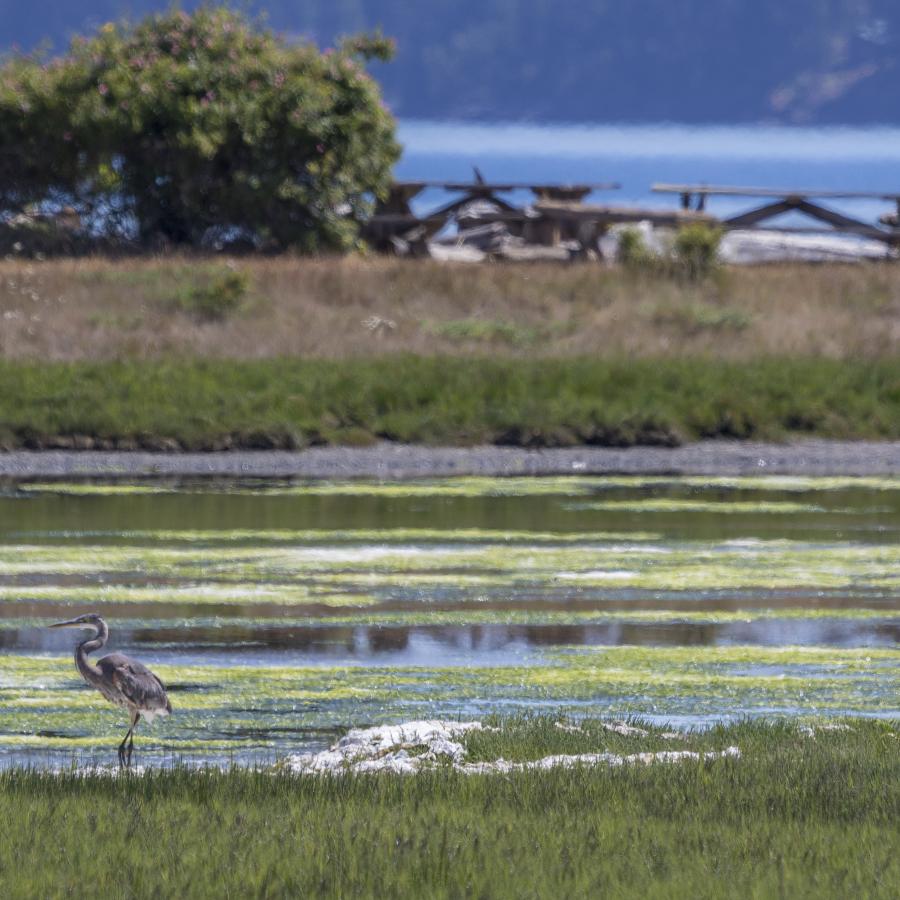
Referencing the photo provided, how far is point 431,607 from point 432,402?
12439mm

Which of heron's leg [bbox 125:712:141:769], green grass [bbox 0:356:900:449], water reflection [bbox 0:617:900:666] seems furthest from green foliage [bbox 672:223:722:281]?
heron's leg [bbox 125:712:141:769]

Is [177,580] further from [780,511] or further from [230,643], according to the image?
[780,511]

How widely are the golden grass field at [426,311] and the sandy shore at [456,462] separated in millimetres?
4585

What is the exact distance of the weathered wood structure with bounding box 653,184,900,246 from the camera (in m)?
41.4

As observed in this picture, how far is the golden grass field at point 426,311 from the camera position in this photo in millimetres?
28875

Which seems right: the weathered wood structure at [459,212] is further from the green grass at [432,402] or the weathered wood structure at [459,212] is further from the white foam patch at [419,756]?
the white foam patch at [419,756]

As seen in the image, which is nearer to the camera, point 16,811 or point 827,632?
point 16,811

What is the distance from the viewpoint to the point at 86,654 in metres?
→ 8.94

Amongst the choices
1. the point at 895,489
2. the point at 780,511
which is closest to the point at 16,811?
the point at 780,511

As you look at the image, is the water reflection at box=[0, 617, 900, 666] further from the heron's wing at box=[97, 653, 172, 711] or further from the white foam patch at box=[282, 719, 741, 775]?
the heron's wing at box=[97, 653, 172, 711]

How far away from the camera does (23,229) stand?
38656mm

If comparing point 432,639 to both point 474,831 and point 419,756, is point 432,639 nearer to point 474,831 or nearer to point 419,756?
point 419,756

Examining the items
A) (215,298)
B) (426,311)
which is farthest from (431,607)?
(426,311)

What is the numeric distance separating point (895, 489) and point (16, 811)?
49.5 ft
